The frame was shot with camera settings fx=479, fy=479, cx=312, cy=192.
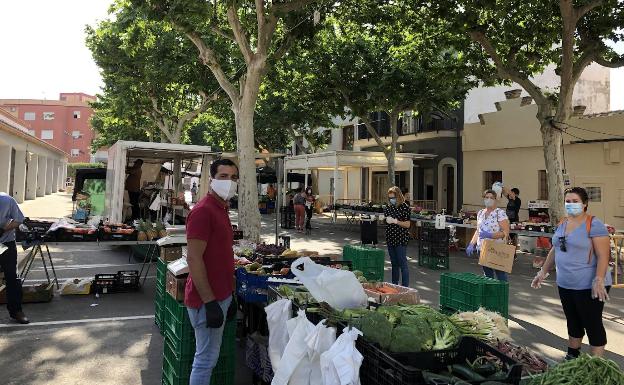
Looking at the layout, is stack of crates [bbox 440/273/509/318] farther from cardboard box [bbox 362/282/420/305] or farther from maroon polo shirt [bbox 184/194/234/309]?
maroon polo shirt [bbox 184/194/234/309]

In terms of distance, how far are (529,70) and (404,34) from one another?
15.4ft

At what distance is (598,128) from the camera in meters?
18.5

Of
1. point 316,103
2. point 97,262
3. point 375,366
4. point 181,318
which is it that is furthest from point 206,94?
point 375,366

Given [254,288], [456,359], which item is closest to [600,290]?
[456,359]

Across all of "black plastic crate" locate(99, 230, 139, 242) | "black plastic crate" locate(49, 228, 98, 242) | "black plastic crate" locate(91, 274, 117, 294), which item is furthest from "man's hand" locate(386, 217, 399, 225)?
"black plastic crate" locate(49, 228, 98, 242)

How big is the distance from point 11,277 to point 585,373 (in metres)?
6.59

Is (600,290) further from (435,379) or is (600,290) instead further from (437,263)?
(437,263)

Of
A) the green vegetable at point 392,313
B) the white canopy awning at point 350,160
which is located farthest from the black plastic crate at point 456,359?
the white canopy awning at point 350,160

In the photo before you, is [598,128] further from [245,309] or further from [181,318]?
[181,318]

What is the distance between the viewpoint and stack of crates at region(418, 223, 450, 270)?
475 inches

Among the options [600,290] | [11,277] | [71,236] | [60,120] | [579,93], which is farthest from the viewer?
[60,120]

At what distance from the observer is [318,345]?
327 cm

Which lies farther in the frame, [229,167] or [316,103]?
[316,103]

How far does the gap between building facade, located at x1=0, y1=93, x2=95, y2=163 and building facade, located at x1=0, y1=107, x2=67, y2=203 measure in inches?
1492
